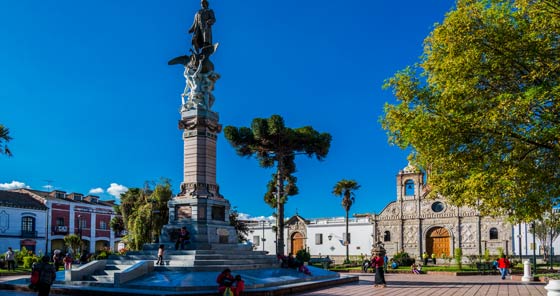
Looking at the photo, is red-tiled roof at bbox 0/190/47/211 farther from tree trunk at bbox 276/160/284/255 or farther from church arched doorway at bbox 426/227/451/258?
church arched doorway at bbox 426/227/451/258

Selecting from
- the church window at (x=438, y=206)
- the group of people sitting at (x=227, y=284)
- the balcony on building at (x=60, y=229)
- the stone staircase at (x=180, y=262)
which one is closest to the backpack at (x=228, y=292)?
the group of people sitting at (x=227, y=284)

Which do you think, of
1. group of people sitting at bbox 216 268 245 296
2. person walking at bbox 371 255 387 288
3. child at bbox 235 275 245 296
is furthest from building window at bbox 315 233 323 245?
group of people sitting at bbox 216 268 245 296

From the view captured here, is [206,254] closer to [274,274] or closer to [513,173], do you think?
[274,274]

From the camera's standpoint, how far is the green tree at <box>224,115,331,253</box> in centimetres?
4056

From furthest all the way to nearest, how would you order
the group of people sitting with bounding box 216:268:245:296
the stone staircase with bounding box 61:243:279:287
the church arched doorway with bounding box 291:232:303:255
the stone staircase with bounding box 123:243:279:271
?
the church arched doorway with bounding box 291:232:303:255, the stone staircase with bounding box 123:243:279:271, the stone staircase with bounding box 61:243:279:287, the group of people sitting with bounding box 216:268:245:296

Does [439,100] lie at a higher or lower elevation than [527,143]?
higher

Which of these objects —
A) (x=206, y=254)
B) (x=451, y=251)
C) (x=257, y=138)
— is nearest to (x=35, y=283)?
(x=206, y=254)

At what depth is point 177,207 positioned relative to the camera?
2170 cm

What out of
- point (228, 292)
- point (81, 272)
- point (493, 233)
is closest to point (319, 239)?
point (493, 233)

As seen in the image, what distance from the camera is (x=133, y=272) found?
1725 centimetres

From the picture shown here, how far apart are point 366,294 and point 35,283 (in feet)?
32.3

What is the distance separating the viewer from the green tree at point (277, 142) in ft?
133

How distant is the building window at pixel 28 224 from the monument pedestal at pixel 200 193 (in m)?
36.8

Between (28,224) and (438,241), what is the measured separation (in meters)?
40.9
